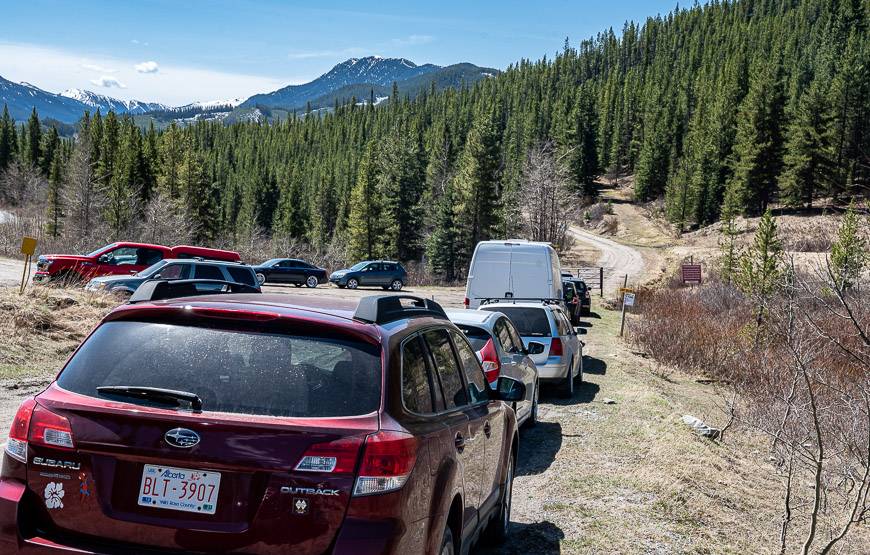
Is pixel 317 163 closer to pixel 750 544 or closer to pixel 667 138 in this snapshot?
pixel 667 138

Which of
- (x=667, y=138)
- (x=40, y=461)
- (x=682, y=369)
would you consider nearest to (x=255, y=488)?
(x=40, y=461)

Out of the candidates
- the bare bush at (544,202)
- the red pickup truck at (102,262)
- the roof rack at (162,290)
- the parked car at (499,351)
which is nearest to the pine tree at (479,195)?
the bare bush at (544,202)

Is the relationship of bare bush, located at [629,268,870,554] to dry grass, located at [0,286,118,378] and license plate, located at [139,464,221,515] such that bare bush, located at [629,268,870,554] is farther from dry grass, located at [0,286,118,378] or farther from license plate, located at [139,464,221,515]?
dry grass, located at [0,286,118,378]

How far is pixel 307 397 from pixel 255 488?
0.41 m

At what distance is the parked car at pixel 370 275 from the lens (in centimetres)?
4416

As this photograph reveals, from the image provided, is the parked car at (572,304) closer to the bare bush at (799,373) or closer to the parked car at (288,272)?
the bare bush at (799,373)

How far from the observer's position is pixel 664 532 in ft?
21.3

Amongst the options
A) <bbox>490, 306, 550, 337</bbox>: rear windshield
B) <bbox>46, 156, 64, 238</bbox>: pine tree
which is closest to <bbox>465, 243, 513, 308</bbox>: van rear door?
<bbox>490, 306, 550, 337</bbox>: rear windshield

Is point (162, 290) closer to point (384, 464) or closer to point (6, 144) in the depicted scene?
point (384, 464)

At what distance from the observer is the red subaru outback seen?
2.88m

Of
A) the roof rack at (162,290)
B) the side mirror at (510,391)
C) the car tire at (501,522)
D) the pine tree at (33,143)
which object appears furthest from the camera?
the pine tree at (33,143)

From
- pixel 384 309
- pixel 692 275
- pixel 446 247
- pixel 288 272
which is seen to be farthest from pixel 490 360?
pixel 446 247

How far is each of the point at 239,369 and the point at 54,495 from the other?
0.87 m

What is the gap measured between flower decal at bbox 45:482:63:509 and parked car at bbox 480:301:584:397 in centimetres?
1031
